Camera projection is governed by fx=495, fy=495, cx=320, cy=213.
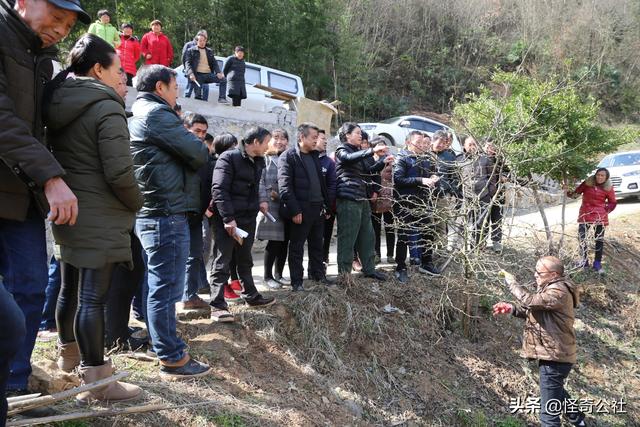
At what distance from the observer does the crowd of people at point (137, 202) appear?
2264mm

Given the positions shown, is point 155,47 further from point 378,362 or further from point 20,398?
point 20,398

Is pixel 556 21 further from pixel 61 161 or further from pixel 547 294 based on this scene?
pixel 61 161

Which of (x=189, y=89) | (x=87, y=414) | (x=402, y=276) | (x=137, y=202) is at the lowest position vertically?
(x=87, y=414)

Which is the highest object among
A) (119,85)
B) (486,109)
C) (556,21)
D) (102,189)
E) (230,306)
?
(556,21)

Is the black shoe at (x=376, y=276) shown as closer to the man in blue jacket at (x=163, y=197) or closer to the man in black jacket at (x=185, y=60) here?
the man in blue jacket at (x=163, y=197)

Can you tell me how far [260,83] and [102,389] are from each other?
11.4 meters

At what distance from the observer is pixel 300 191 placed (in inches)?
210

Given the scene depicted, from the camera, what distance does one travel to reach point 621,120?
93.0 feet

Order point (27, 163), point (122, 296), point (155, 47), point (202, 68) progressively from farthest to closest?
point (155, 47)
point (202, 68)
point (122, 296)
point (27, 163)

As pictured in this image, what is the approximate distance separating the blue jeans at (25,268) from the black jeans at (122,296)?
1.02 meters

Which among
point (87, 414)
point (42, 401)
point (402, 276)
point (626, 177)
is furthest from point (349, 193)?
point (626, 177)

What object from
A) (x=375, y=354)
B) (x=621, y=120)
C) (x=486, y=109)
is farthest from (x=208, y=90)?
(x=621, y=120)

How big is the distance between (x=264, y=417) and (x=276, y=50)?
17439mm

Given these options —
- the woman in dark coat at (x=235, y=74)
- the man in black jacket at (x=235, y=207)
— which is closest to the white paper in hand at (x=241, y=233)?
the man in black jacket at (x=235, y=207)
